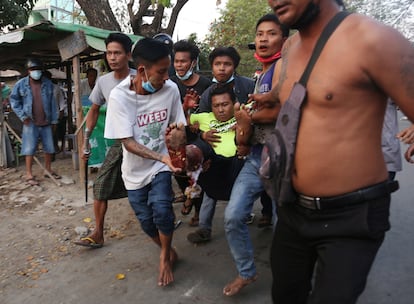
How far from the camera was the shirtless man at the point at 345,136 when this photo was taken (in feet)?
4.57

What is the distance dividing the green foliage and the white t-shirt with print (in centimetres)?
1628

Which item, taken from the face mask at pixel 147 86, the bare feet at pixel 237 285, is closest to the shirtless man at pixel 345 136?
the bare feet at pixel 237 285

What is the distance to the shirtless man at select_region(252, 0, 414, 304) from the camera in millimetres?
1392

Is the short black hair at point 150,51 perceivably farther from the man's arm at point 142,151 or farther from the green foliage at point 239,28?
the green foliage at point 239,28

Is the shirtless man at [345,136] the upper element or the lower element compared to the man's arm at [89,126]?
upper

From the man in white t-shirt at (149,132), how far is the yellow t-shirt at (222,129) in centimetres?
26

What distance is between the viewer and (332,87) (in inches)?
57.9

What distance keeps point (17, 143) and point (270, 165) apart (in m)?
7.45

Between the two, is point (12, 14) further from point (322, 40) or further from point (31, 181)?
point (322, 40)

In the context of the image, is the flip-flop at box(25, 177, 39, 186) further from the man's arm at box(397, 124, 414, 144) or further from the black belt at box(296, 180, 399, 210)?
the black belt at box(296, 180, 399, 210)

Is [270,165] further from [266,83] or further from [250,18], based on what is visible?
[250,18]

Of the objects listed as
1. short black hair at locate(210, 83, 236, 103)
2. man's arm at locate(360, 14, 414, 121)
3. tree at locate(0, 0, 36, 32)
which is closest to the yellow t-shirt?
short black hair at locate(210, 83, 236, 103)

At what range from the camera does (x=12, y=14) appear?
12094mm

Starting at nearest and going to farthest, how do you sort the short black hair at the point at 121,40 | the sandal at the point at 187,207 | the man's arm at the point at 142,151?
the man's arm at the point at 142,151 → the short black hair at the point at 121,40 → the sandal at the point at 187,207
